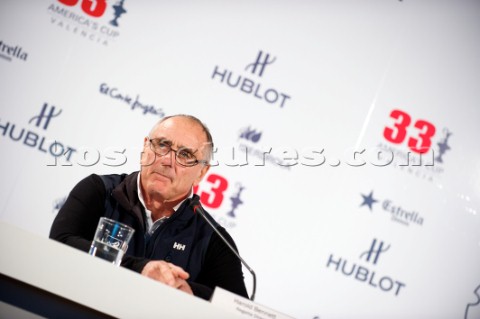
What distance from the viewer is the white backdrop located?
3.75 meters

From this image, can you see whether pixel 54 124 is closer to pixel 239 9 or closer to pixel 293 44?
pixel 239 9

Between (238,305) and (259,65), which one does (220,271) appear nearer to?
(238,305)

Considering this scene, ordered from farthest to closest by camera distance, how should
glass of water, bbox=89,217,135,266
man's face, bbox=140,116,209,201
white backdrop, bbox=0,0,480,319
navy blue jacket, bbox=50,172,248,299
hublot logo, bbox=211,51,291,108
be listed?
hublot logo, bbox=211,51,291,108, white backdrop, bbox=0,0,480,319, man's face, bbox=140,116,209,201, navy blue jacket, bbox=50,172,248,299, glass of water, bbox=89,217,135,266

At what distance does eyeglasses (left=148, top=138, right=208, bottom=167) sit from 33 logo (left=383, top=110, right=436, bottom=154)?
64.6 inches

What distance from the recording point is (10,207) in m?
3.68

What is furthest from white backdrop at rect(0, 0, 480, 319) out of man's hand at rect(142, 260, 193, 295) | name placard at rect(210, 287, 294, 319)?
name placard at rect(210, 287, 294, 319)

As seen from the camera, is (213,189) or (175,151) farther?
(213,189)

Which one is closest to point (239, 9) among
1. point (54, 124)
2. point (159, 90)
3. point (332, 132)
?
point (159, 90)

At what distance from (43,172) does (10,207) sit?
0.32m

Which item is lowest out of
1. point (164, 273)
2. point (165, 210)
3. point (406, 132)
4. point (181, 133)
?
point (164, 273)

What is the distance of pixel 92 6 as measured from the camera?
12.6ft

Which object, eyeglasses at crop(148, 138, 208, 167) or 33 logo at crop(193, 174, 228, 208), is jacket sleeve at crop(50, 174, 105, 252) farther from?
33 logo at crop(193, 174, 228, 208)

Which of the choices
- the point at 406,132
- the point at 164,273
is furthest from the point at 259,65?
the point at 164,273

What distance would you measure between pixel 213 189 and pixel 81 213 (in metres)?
1.45
